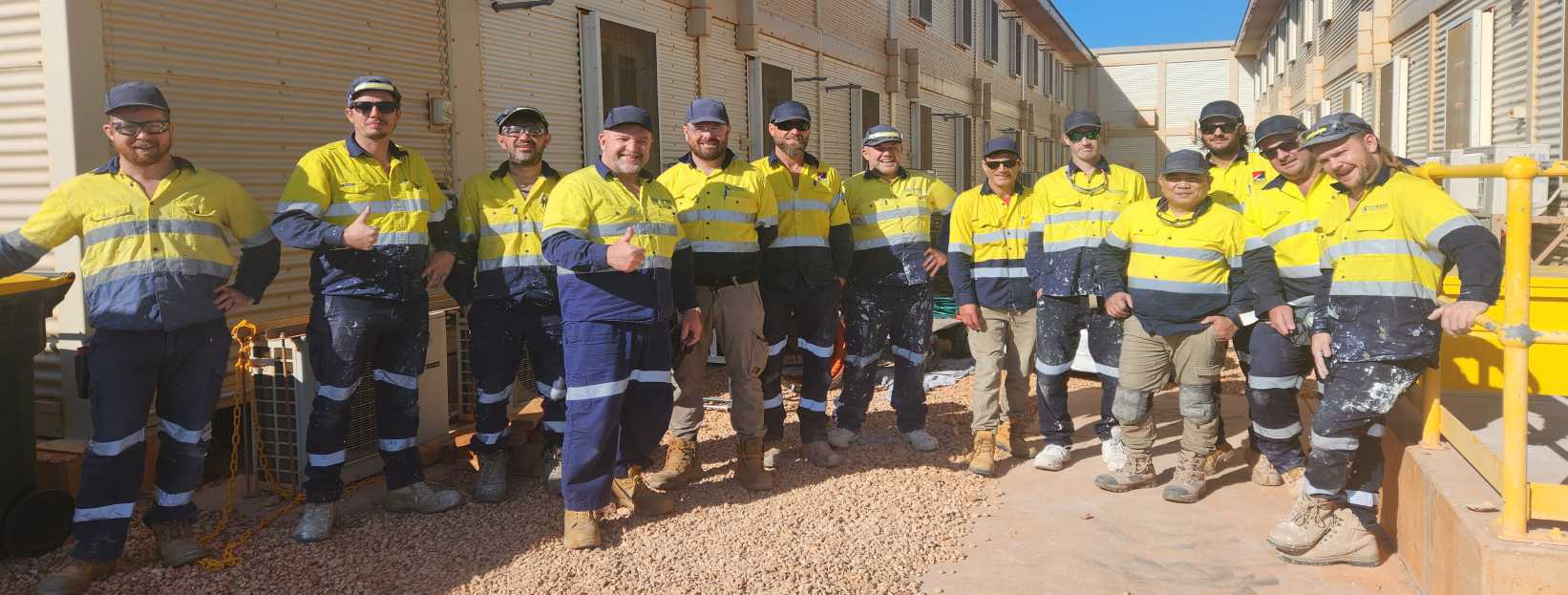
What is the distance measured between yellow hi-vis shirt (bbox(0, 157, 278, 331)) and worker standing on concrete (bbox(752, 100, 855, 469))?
2659 millimetres

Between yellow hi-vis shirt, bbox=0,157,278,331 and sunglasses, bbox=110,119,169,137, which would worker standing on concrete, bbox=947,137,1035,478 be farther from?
sunglasses, bbox=110,119,169,137

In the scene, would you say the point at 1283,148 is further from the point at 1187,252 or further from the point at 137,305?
the point at 137,305

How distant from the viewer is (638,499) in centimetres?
487

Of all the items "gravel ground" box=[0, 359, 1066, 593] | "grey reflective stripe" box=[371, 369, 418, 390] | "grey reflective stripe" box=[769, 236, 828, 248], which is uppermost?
"grey reflective stripe" box=[769, 236, 828, 248]

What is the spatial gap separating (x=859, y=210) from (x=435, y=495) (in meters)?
2.75

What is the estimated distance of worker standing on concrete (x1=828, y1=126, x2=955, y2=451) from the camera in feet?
19.4

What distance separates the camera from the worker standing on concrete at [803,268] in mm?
5562

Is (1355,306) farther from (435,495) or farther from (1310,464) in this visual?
(435,495)

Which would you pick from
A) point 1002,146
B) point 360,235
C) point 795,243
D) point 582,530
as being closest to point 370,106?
point 360,235

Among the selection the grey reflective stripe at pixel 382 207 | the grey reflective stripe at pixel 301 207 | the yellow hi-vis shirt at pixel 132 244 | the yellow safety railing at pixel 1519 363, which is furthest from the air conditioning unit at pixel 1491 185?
the yellow hi-vis shirt at pixel 132 244

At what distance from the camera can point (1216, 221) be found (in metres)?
5.02

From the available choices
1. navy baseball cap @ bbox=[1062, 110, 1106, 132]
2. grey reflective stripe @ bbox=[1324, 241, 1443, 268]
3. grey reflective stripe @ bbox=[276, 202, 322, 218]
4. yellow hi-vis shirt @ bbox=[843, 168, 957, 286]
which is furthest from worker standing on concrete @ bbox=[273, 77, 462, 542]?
grey reflective stripe @ bbox=[1324, 241, 1443, 268]

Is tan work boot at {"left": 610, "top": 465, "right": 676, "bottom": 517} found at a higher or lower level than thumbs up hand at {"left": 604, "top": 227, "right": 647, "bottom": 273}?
lower

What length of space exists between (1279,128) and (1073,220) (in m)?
1.12
